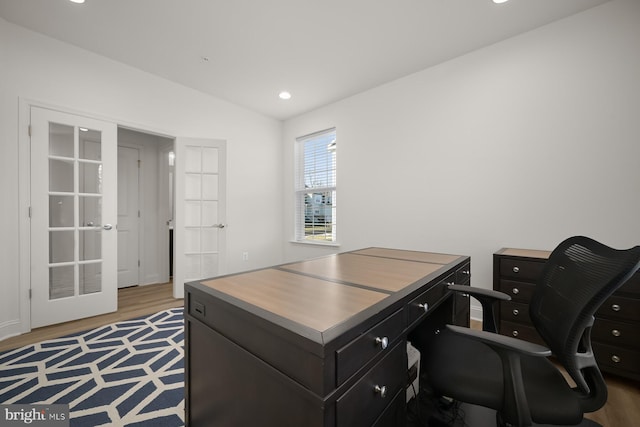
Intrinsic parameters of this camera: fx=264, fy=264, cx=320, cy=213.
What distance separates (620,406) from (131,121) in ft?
15.8

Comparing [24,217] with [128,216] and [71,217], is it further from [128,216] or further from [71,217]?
[128,216]

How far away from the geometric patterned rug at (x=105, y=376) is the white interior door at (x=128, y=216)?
1.84 m

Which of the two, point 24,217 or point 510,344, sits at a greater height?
point 24,217

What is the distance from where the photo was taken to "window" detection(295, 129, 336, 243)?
13.6 feet

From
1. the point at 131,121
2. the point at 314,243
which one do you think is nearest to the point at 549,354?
the point at 314,243

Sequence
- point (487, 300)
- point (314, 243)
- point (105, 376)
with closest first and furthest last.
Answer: point (487, 300) < point (105, 376) < point (314, 243)

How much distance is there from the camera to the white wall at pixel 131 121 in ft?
7.81

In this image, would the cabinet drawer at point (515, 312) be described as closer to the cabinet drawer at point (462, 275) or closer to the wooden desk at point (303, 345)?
the cabinet drawer at point (462, 275)

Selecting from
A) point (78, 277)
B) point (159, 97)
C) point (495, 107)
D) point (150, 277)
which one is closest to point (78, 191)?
point (78, 277)

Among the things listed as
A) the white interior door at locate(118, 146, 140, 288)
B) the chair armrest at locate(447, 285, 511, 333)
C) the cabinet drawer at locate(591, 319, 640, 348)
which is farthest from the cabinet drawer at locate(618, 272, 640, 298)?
the white interior door at locate(118, 146, 140, 288)

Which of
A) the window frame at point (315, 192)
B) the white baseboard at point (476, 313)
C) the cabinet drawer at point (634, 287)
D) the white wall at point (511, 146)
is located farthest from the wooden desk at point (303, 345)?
the window frame at point (315, 192)

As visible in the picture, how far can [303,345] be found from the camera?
682mm

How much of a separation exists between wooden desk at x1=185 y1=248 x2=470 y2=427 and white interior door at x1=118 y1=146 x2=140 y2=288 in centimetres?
382

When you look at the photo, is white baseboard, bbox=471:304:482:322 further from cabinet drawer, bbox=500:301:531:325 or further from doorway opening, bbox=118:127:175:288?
doorway opening, bbox=118:127:175:288
